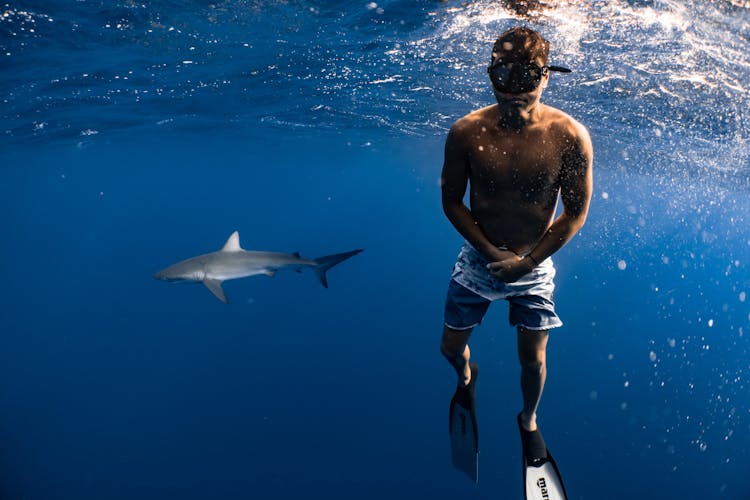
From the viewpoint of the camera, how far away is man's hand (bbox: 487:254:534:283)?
3.64 metres

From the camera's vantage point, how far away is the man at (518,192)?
10.8ft

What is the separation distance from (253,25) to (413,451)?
13.6 m

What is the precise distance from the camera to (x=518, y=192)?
367 cm

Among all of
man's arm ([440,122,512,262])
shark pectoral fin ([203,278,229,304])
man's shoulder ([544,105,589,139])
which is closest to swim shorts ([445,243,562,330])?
man's arm ([440,122,512,262])

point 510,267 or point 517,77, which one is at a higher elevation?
point 517,77

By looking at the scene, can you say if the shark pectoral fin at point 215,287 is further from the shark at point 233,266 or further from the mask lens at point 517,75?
the mask lens at point 517,75

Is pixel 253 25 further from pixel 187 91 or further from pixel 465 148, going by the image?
pixel 465 148

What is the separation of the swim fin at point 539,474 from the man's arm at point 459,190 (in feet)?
6.66

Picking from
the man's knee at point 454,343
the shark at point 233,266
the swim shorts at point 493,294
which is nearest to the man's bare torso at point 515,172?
the swim shorts at point 493,294

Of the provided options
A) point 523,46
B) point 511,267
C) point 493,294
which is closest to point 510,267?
point 511,267

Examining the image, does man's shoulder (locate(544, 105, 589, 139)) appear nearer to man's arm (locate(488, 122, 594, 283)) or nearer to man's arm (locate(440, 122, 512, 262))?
man's arm (locate(488, 122, 594, 283))

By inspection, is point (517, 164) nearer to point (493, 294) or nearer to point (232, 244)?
point (493, 294)

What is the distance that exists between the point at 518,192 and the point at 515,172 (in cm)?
19

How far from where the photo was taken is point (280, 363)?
26.5 metres
